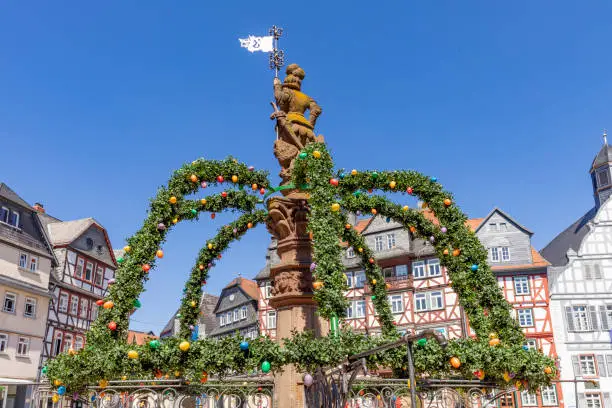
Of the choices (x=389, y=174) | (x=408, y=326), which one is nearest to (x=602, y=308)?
(x=408, y=326)

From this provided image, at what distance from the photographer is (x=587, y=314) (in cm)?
3019

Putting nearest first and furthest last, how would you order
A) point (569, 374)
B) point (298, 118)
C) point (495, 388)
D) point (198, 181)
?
point (495, 388) < point (198, 181) < point (298, 118) < point (569, 374)

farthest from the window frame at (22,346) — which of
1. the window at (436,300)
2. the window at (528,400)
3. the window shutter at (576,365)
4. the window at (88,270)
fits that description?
the window shutter at (576,365)

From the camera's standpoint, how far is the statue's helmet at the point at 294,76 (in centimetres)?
1031

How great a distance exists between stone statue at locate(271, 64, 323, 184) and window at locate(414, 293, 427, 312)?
76.5ft

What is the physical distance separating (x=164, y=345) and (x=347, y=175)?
4.13 metres

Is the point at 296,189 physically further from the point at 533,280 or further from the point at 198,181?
the point at 533,280

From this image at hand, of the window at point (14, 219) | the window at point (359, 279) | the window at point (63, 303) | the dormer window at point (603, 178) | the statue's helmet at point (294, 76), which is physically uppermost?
the dormer window at point (603, 178)

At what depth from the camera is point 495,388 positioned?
23.6ft

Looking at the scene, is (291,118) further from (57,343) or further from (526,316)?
(526,316)

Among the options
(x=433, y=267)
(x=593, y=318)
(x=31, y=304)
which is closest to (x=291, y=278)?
(x=31, y=304)

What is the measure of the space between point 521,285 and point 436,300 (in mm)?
4750

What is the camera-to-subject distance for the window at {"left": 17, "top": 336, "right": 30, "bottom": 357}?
85.5ft

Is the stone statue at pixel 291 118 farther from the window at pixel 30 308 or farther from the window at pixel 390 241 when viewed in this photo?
the window at pixel 390 241
